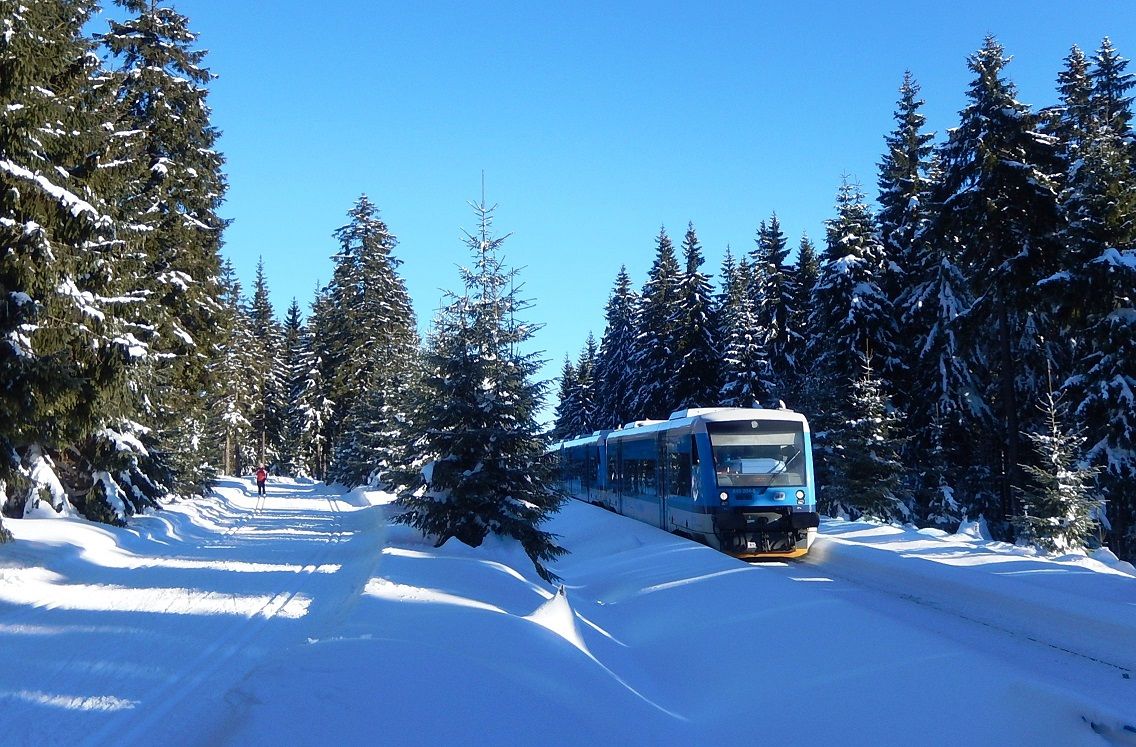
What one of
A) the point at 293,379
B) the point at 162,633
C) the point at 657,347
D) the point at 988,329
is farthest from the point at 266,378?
the point at 162,633

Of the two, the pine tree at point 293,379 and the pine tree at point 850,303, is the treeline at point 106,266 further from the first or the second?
the pine tree at point 293,379

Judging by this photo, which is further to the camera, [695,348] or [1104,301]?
[695,348]

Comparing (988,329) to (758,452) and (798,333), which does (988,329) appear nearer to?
(758,452)

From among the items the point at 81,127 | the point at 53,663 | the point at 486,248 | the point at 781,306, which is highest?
the point at 781,306

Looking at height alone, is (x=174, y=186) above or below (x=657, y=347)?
above

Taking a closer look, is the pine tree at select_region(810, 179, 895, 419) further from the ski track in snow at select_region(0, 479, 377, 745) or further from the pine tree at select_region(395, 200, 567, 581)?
the ski track in snow at select_region(0, 479, 377, 745)

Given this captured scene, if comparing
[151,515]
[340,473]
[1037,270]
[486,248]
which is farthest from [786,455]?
[340,473]

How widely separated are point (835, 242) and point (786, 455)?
19659 millimetres

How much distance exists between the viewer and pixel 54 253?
1338 centimetres

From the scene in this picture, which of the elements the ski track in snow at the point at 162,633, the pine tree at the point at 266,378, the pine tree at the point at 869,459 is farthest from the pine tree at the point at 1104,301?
the pine tree at the point at 266,378

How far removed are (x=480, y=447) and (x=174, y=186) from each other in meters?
15.3

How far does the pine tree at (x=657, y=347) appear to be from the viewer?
45.4 meters

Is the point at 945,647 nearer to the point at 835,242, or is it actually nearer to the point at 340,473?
the point at 835,242

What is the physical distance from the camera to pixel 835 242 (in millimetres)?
34969
